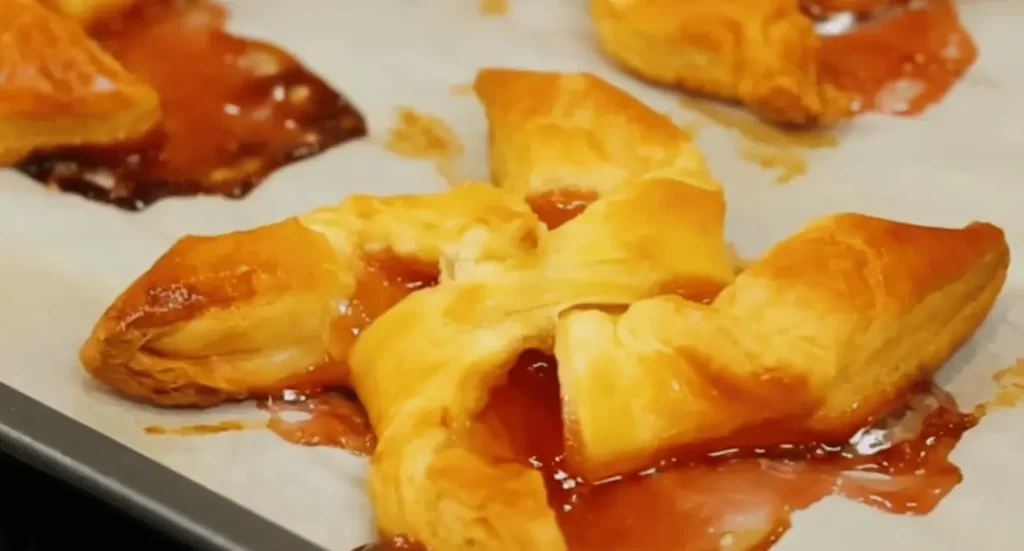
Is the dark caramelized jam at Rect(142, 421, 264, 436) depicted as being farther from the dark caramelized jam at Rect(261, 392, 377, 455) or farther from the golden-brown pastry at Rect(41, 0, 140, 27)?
the golden-brown pastry at Rect(41, 0, 140, 27)

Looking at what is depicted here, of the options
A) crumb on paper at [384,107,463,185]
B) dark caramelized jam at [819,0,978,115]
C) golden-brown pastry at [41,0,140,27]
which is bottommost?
crumb on paper at [384,107,463,185]

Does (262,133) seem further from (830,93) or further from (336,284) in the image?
(830,93)

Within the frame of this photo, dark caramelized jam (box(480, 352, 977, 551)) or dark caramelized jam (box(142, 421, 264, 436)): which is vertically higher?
dark caramelized jam (box(480, 352, 977, 551))

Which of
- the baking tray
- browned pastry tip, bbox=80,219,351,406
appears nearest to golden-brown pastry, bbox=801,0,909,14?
browned pastry tip, bbox=80,219,351,406

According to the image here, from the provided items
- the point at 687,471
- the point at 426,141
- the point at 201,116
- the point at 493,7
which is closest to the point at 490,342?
the point at 687,471

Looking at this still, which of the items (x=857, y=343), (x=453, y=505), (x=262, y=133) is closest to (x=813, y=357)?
(x=857, y=343)
